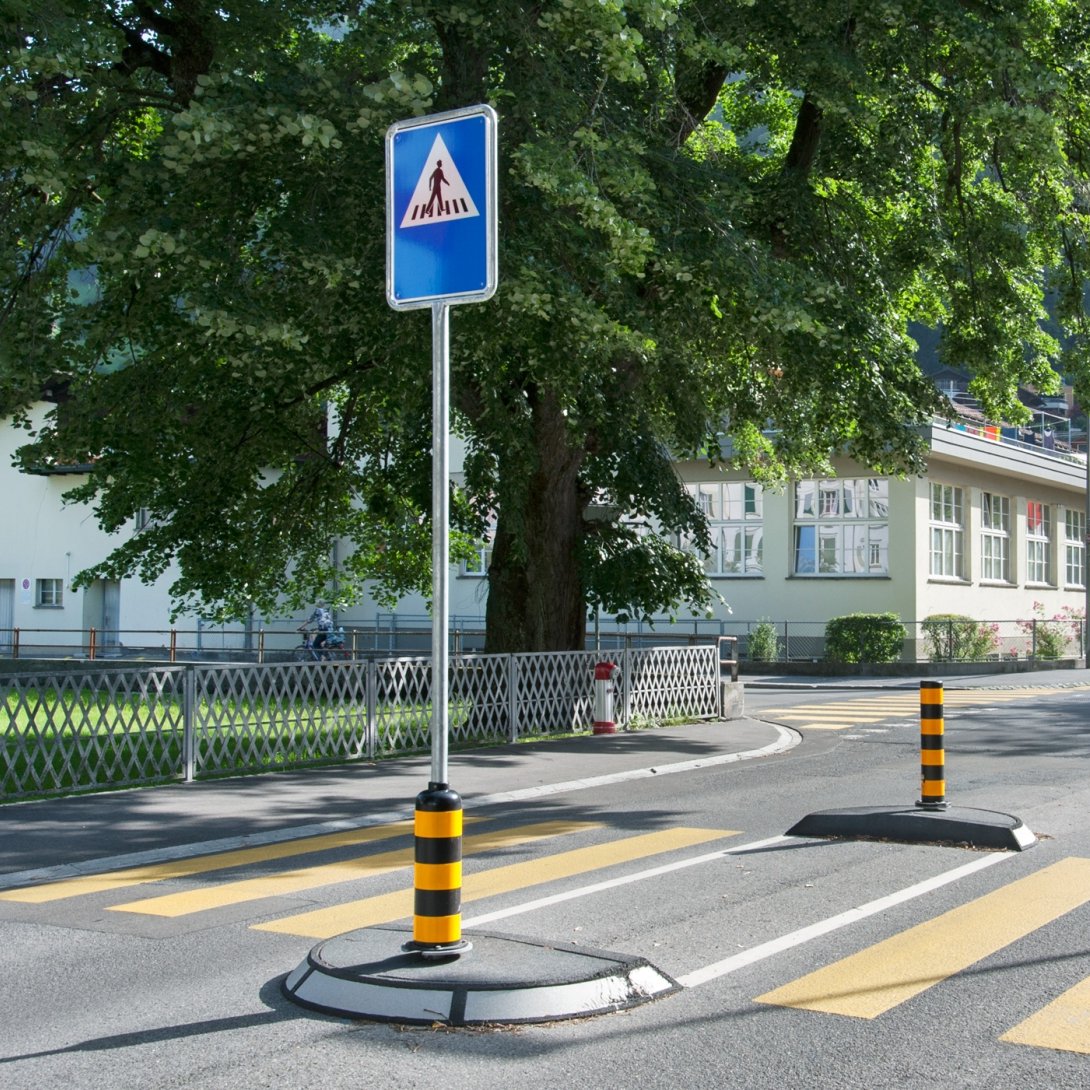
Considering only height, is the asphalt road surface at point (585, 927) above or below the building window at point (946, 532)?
below

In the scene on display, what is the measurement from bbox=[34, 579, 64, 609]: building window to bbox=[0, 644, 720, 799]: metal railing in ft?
113

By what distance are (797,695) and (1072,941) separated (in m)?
22.2

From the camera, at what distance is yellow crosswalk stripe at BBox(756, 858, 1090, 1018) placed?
19.4 ft

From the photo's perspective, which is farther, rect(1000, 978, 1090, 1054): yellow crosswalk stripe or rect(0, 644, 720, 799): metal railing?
rect(0, 644, 720, 799): metal railing

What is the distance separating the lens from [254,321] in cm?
1266

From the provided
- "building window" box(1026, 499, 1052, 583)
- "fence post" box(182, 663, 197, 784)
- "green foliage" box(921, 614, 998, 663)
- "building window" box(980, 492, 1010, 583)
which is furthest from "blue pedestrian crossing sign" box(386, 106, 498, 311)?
"building window" box(1026, 499, 1052, 583)

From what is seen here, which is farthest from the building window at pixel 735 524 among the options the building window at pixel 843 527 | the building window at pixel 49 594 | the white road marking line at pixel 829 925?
the white road marking line at pixel 829 925

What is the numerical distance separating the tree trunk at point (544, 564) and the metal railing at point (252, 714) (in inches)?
41.8

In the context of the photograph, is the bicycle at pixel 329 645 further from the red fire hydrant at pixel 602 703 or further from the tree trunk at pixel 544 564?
the red fire hydrant at pixel 602 703

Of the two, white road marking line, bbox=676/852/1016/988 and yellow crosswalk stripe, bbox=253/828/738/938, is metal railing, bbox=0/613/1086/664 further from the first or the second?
white road marking line, bbox=676/852/1016/988

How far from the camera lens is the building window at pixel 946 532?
1618 inches

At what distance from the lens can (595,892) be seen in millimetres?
8227

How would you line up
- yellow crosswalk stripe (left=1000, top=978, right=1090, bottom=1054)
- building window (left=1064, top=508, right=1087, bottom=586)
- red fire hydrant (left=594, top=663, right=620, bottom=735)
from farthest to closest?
building window (left=1064, top=508, right=1087, bottom=586) < red fire hydrant (left=594, top=663, right=620, bottom=735) < yellow crosswalk stripe (left=1000, top=978, right=1090, bottom=1054)

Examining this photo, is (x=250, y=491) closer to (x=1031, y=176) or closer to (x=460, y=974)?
(x=1031, y=176)
